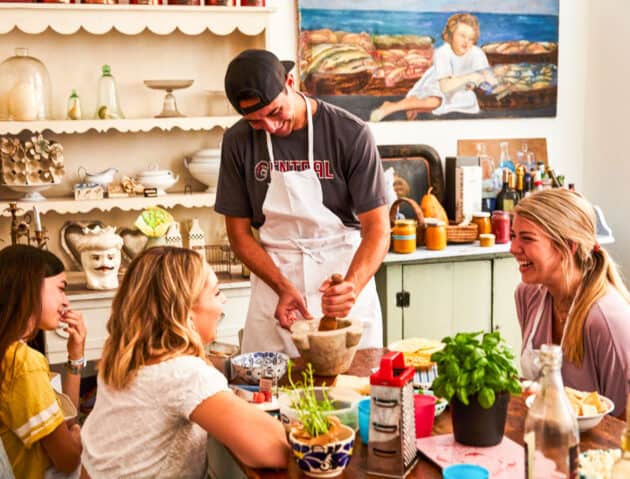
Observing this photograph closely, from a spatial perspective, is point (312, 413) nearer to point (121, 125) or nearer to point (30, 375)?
point (30, 375)

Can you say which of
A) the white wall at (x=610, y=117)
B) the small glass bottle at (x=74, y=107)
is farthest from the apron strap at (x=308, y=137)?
the white wall at (x=610, y=117)

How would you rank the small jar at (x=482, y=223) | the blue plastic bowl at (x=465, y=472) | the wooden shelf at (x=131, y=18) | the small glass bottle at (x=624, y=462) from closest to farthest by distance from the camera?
the small glass bottle at (x=624, y=462), the blue plastic bowl at (x=465, y=472), the wooden shelf at (x=131, y=18), the small jar at (x=482, y=223)

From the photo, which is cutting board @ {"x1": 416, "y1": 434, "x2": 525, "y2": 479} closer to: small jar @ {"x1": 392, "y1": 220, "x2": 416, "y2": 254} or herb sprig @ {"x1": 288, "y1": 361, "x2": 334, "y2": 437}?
herb sprig @ {"x1": 288, "y1": 361, "x2": 334, "y2": 437}

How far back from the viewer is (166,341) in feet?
5.88

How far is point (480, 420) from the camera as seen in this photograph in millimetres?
1664

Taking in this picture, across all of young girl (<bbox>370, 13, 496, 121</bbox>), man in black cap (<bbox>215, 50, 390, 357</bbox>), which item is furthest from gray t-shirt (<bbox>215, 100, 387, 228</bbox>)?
young girl (<bbox>370, 13, 496, 121</bbox>)

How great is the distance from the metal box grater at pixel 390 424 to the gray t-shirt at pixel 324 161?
3.93ft

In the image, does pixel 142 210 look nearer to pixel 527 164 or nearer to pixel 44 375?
pixel 44 375

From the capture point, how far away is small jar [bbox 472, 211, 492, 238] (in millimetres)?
4152

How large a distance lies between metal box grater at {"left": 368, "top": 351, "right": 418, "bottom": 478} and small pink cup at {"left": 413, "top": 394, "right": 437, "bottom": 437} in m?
0.12

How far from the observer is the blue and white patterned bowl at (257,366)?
2.12 metres

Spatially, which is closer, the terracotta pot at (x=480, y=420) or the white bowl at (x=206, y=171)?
the terracotta pot at (x=480, y=420)

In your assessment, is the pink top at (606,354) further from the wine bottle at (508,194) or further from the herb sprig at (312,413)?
the wine bottle at (508,194)

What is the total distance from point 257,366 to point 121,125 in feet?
6.19
